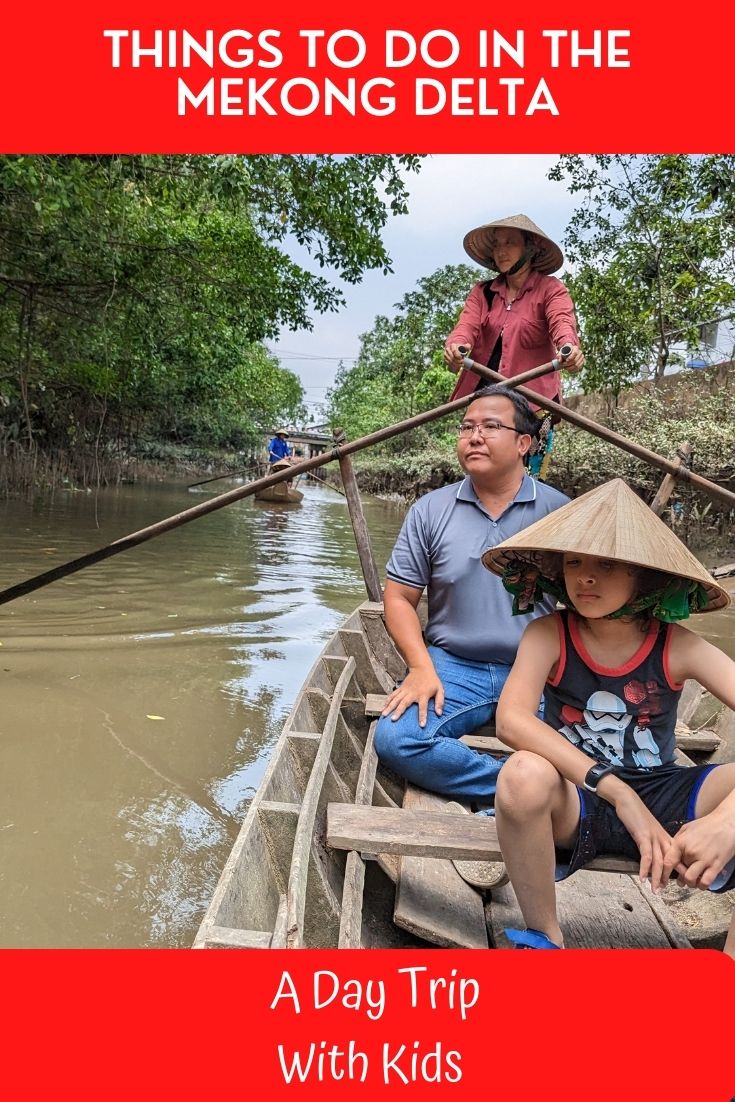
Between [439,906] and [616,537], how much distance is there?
1.03m

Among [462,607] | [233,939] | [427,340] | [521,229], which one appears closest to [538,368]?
Answer: [521,229]

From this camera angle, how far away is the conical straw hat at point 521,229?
11.7ft

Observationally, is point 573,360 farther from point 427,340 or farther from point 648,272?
point 427,340

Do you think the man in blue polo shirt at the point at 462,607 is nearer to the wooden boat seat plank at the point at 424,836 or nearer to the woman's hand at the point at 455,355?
the wooden boat seat plank at the point at 424,836

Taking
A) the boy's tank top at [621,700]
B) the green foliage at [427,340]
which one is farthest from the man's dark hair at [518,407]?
the green foliage at [427,340]

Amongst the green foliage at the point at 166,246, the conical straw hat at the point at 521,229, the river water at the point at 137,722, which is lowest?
the river water at the point at 137,722

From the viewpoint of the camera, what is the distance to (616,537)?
1.80 m

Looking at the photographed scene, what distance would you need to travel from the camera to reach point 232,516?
56.1 feet

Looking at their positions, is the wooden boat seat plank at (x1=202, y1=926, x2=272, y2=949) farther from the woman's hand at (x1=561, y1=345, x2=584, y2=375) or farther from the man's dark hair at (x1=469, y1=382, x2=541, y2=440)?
the woman's hand at (x1=561, y1=345, x2=584, y2=375)

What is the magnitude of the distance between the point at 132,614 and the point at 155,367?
10307 millimetres

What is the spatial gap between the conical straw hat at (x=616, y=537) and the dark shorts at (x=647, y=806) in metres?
0.40
